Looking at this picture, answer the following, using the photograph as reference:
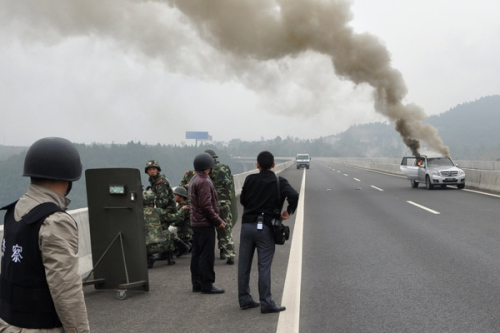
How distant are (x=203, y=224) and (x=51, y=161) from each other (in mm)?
4472

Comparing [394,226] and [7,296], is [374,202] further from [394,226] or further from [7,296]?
[7,296]

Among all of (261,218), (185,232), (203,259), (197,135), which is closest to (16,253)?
(261,218)

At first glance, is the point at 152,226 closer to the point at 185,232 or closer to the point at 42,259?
the point at 185,232

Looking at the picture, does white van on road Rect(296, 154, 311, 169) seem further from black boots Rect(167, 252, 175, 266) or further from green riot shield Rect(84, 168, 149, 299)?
green riot shield Rect(84, 168, 149, 299)

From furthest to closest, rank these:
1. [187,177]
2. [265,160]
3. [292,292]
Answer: [187,177] < [292,292] < [265,160]

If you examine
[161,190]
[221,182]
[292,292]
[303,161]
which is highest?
[221,182]

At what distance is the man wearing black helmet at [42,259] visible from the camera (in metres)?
2.22

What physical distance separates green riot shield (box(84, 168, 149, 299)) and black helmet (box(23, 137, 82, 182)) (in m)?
4.08

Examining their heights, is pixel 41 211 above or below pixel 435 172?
above

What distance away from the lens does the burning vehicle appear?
22812 millimetres

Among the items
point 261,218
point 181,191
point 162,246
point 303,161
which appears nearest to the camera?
point 261,218

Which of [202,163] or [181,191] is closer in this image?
[202,163]

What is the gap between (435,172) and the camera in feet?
75.4

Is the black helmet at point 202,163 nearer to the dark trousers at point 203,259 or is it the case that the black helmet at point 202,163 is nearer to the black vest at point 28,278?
the dark trousers at point 203,259
